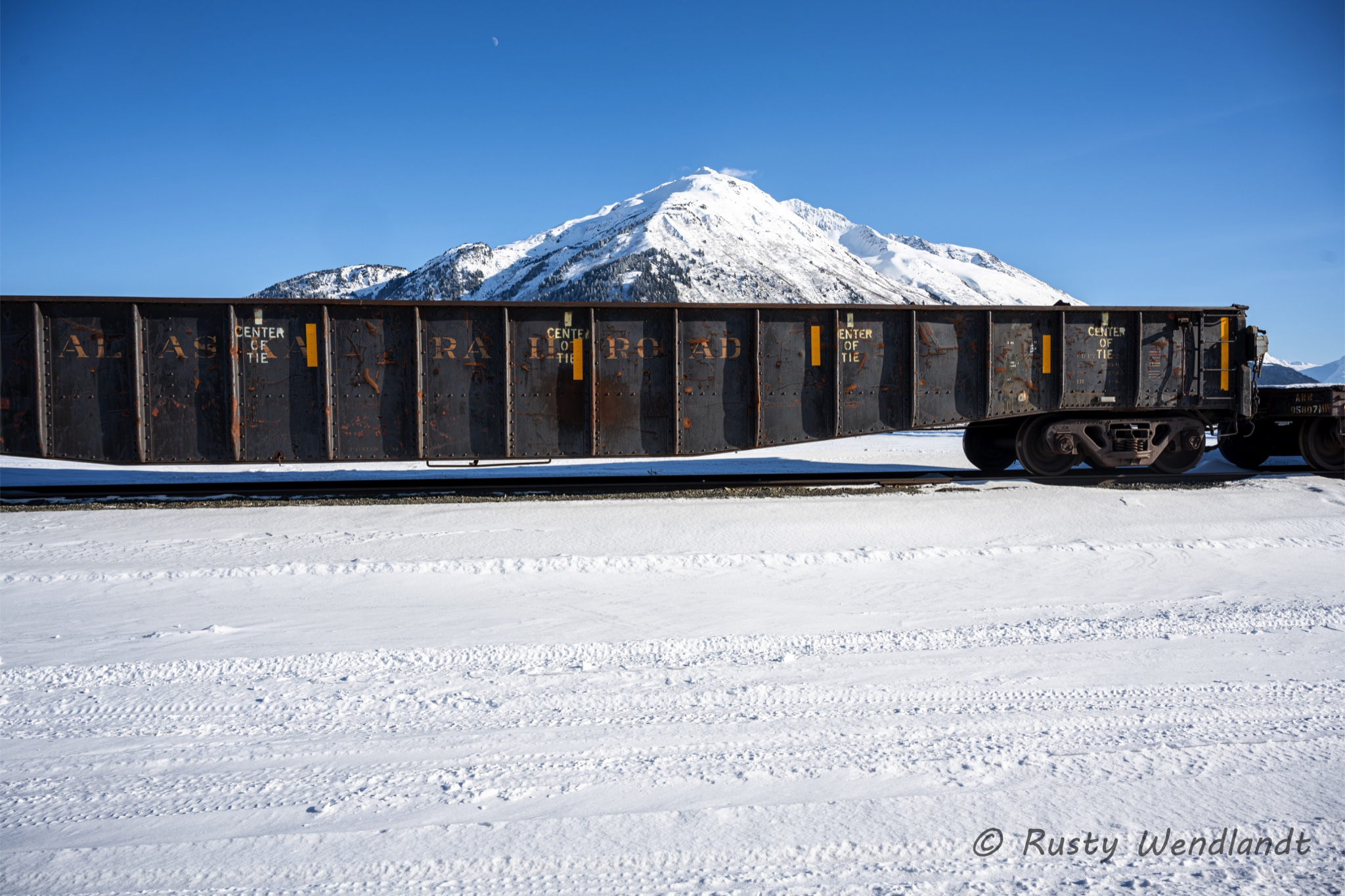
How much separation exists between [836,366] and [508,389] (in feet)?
16.3

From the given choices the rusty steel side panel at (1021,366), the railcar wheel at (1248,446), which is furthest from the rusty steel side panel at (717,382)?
the railcar wheel at (1248,446)

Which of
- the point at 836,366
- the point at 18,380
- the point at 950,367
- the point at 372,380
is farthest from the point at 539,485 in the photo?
the point at 18,380

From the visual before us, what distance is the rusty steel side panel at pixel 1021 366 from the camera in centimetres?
1100

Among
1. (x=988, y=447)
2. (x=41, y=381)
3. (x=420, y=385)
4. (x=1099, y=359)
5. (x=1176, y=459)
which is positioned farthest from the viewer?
(x=988, y=447)

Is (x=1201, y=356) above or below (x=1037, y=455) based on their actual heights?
above

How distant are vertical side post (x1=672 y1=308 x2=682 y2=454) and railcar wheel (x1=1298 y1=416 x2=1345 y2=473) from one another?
10693mm

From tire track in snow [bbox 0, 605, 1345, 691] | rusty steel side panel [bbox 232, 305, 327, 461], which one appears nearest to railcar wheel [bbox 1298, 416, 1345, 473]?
tire track in snow [bbox 0, 605, 1345, 691]

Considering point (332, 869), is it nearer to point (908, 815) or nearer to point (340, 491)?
point (908, 815)

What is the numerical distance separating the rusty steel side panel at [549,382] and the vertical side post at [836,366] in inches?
145

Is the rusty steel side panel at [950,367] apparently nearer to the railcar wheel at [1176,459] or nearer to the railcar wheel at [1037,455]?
the railcar wheel at [1037,455]

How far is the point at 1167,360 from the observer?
37.2 feet

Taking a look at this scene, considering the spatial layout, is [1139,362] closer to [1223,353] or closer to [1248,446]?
[1223,353]

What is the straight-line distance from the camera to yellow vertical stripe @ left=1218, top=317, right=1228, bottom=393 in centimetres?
1143

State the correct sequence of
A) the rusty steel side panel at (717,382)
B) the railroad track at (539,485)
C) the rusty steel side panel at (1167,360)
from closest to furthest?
the railroad track at (539,485) < the rusty steel side panel at (717,382) < the rusty steel side panel at (1167,360)
